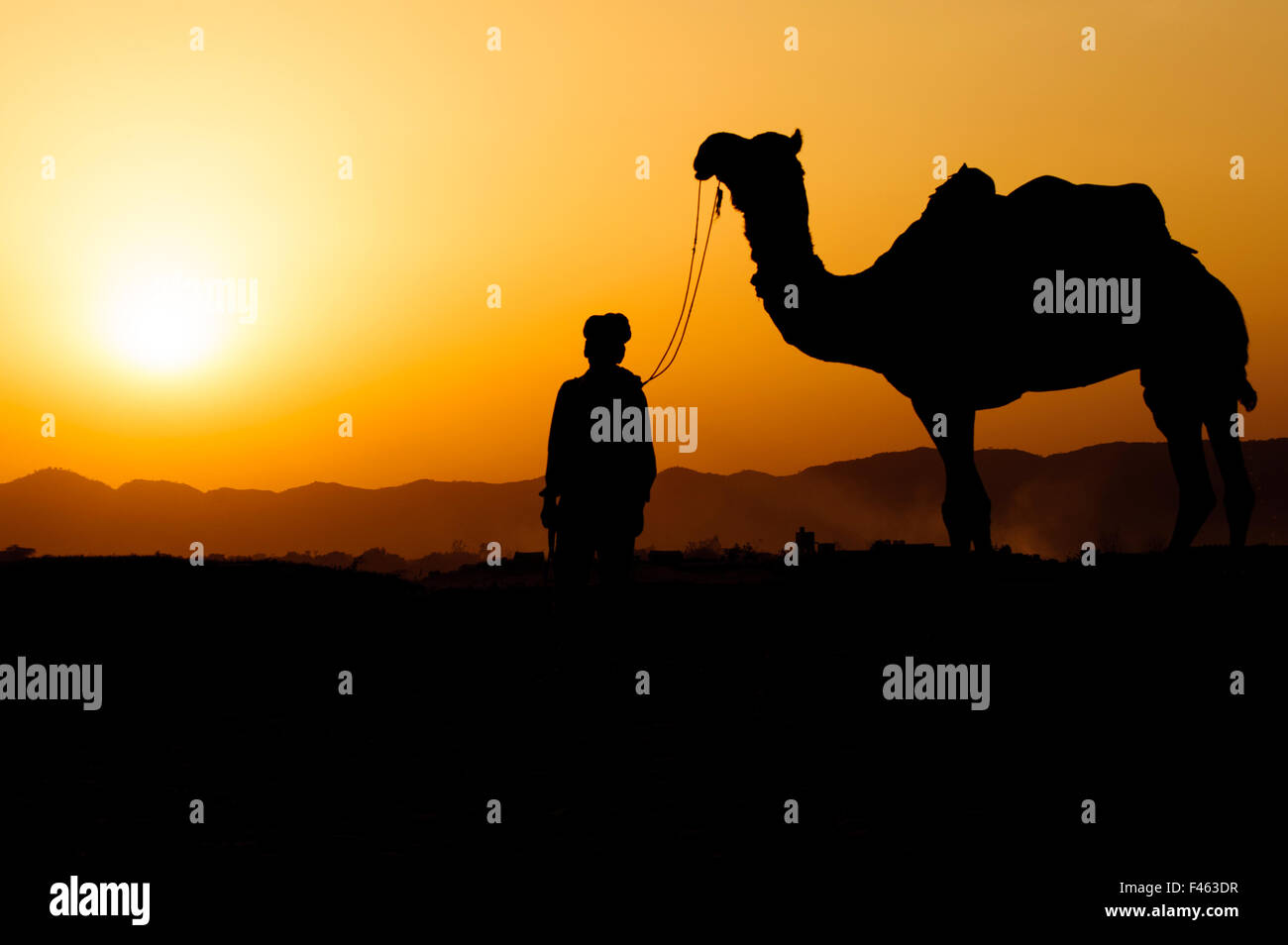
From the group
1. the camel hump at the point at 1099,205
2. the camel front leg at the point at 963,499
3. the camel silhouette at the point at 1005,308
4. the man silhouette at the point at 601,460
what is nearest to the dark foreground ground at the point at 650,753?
the camel front leg at the point at 963,499

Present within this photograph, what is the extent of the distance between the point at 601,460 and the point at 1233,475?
8.46m

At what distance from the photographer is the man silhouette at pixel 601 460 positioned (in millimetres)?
10773

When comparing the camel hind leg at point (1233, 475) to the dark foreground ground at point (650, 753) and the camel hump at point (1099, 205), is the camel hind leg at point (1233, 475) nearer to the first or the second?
the dark foreground ground at point (650, 753)

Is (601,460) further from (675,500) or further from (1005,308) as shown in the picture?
(675,500)

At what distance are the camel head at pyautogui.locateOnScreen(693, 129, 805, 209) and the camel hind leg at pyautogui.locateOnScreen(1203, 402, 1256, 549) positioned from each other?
6.17 metres

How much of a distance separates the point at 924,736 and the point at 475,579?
45.2 feet

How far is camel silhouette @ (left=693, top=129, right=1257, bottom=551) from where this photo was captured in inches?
529

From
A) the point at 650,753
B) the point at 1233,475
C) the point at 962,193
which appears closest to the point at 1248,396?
the point at 1233,475

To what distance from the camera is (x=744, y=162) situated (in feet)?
43.3

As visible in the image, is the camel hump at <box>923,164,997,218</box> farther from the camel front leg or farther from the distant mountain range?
the distant mountain range

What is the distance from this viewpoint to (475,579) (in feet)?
74.2
